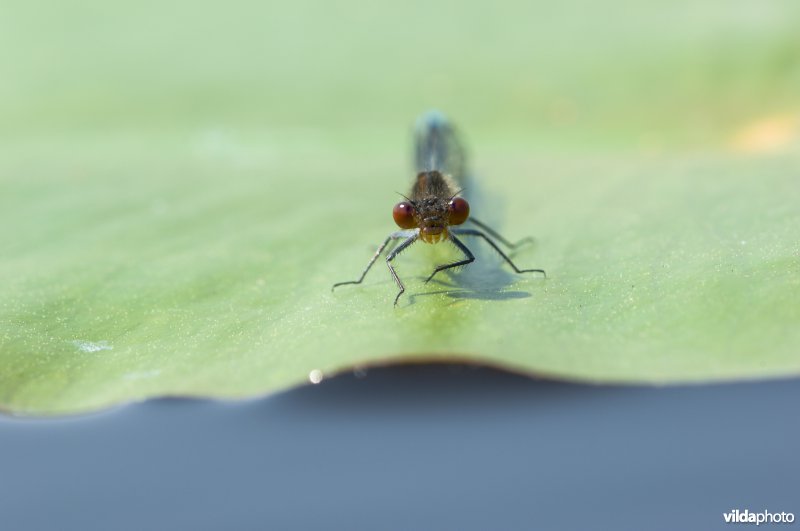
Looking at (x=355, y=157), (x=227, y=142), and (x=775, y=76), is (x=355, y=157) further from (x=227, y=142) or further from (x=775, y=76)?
(x=775, y=76)

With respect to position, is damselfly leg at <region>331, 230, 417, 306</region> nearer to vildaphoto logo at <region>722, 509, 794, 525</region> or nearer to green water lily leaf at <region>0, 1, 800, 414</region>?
green water lily leaf at <region>0, 1, 800, 414</region>

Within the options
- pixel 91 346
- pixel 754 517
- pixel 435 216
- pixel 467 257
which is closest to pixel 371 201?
pixel 435 216

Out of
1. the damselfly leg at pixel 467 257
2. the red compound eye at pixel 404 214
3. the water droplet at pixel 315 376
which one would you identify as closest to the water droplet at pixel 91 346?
the water droplet at pixel 315 376

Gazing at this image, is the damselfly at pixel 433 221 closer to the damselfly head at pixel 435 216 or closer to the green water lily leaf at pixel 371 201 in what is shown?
the damselfly head at pixel 435 216

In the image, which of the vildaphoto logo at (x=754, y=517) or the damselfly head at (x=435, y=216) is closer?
the vildaphoto logo at (x=754, y=517)

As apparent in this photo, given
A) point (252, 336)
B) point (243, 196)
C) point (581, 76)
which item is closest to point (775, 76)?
point (581, 76)

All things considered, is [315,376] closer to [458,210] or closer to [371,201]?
[458,210]

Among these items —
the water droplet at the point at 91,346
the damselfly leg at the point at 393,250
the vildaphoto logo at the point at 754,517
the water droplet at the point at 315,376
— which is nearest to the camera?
the vildaphoto logo at the point at 754,517
